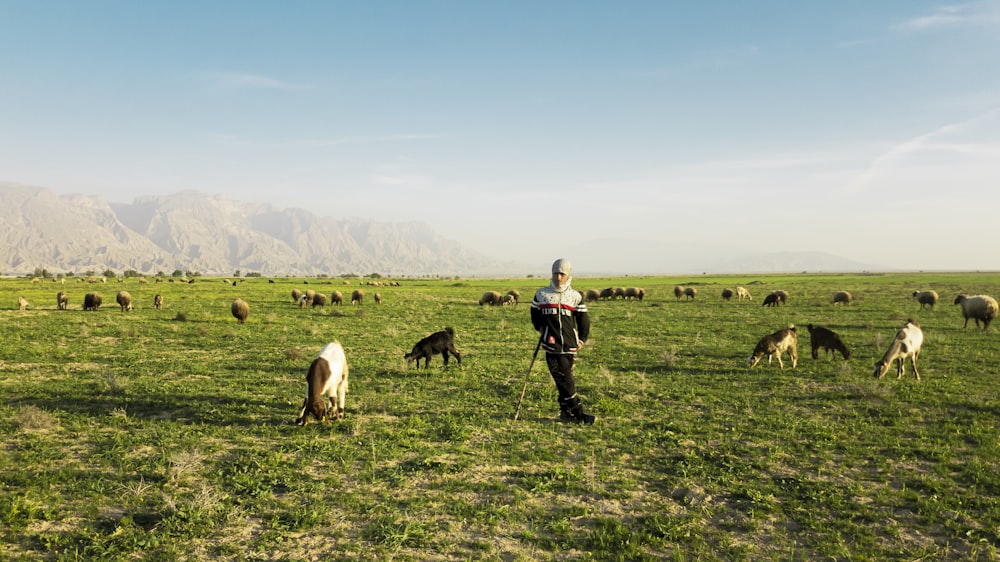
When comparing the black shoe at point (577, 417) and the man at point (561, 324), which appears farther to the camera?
the black shoe at point (577, 417)

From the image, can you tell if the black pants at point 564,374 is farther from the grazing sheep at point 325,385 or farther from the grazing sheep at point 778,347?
the grazing sheep at point 778,347

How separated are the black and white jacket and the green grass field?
172cm

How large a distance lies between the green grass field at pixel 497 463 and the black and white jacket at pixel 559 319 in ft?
5.66

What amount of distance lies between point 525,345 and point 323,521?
1457 centimetres

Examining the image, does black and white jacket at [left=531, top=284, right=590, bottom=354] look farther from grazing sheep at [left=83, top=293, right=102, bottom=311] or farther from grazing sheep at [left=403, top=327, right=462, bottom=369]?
grazing sheep at [left=83, top=293, right=102, bottom=311]

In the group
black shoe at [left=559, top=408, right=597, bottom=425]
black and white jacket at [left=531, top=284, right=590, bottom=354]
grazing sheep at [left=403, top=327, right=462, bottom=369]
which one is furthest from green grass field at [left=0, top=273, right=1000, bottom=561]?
black and white jacket at [left=531, top=284, right=590, bottom=354]

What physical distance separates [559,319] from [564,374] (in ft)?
3.78

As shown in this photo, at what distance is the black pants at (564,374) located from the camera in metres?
9.23

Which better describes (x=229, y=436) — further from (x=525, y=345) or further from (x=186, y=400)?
(x=525, y=345)

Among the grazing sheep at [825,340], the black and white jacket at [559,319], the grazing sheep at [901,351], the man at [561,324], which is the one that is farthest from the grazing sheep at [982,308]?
the black and white jacket at [559,319]

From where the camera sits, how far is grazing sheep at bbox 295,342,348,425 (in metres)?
9.05

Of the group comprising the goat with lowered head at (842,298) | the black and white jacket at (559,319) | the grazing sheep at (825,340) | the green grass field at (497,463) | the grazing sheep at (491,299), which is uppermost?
the black and white jacket at (559,319)

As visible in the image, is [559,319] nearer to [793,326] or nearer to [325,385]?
[325,385]

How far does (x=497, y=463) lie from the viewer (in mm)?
7590
